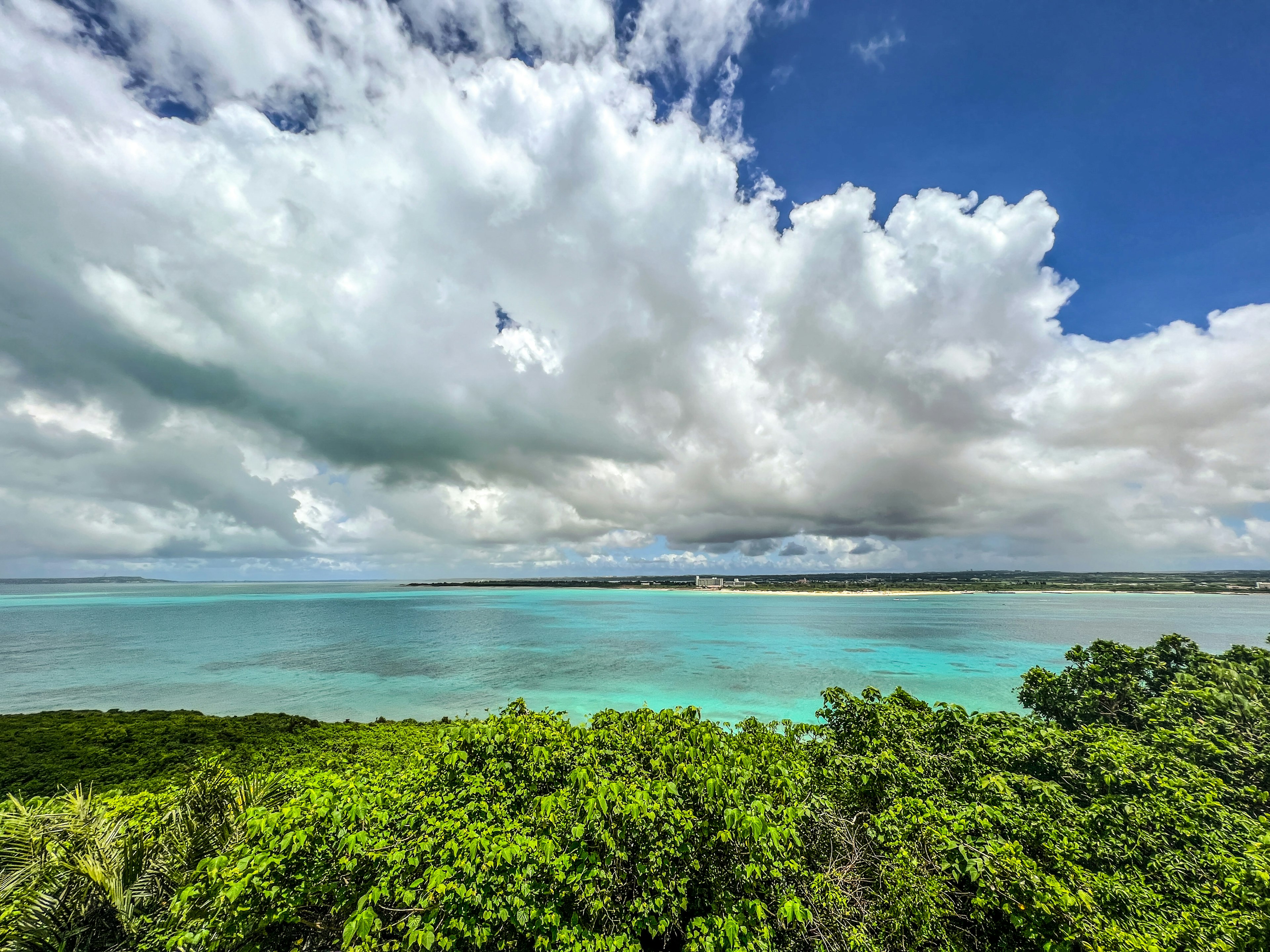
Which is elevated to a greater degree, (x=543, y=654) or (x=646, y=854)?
(x=646, y=854)

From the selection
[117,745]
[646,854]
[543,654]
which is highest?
[646,854]

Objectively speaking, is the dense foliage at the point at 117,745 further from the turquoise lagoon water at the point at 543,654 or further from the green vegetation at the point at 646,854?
the turquoise lagoon water at the point at 543,654

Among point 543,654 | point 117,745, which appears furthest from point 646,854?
point 543,654

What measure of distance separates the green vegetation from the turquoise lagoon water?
83.3ft

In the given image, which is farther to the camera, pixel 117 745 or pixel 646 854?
pixel 117 745

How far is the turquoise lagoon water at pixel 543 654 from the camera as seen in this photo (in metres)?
39.8

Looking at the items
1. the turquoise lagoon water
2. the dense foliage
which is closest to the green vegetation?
the dense foliage

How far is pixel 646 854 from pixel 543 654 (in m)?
58.6

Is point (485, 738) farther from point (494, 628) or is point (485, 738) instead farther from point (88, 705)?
point (494, 628)

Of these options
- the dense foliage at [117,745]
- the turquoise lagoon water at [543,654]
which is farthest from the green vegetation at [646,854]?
the turquoise lagoon water at [543,654]

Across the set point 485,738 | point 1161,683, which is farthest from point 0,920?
point 1161,683

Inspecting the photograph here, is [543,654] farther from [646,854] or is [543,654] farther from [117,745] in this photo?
[646,854]

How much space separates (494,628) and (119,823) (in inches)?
3394

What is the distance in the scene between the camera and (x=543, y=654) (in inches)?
2424
